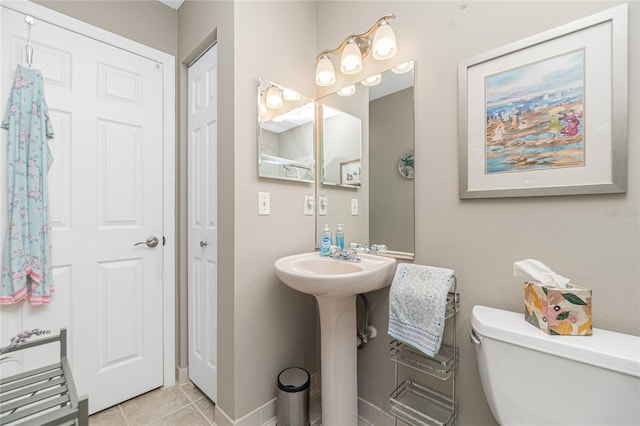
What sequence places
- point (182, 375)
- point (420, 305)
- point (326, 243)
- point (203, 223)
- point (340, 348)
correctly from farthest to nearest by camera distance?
point (182, 375) < point (203, 223) < point (326, 243) < point (340, 348) < point (420, 305)

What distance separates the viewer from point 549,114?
95 cm

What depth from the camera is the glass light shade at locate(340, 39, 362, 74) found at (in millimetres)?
1459

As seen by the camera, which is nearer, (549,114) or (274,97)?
(549,114)

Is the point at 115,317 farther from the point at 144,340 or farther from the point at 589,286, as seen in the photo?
the point at 589,286

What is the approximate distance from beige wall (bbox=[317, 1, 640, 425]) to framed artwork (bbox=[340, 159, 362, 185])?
0.39 meters

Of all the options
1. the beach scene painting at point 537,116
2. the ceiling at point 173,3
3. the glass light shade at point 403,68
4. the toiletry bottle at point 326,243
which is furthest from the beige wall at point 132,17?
the beach scene painting at point 537,116

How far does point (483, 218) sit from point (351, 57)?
1074 millimetres

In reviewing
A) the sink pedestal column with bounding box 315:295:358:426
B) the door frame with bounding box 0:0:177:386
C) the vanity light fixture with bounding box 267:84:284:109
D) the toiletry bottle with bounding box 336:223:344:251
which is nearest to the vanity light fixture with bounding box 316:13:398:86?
the vanity light fixture with bounding box 267:84:284:109

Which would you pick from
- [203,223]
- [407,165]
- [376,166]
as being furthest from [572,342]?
[203,223]

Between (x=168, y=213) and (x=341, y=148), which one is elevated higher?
(x=341, y=148)

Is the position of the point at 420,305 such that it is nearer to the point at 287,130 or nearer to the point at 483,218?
the point at 483,218

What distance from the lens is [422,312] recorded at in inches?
41.9

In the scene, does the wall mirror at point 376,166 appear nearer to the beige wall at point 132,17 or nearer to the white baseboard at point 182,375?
the beige wall at point 132,17

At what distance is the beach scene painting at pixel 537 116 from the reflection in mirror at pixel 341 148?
69 cm
